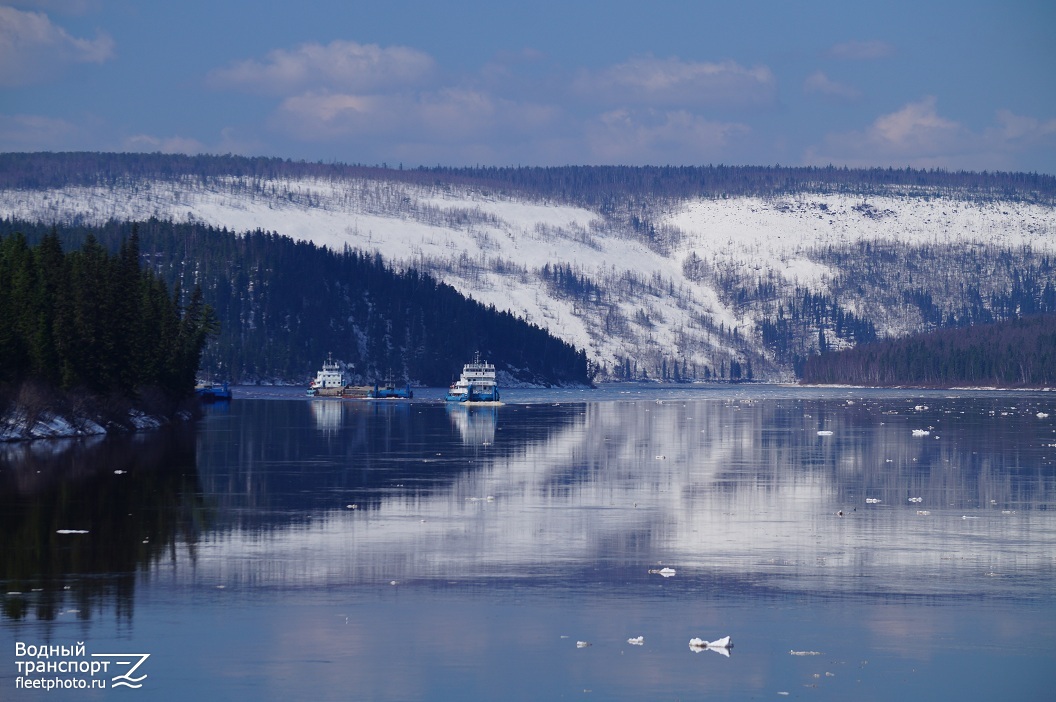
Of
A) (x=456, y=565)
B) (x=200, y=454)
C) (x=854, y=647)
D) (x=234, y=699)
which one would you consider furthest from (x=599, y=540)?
(x=200, y=454)

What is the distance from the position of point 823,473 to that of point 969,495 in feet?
37.8

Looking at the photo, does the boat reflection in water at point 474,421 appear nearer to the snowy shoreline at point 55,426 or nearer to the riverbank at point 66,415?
the snowy shoreline at point 55,426

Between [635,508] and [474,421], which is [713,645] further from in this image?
[474,421]

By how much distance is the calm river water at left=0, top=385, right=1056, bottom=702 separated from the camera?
93.9 ft

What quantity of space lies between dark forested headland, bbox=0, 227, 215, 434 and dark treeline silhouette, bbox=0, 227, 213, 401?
0.08 meters

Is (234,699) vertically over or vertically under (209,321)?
under

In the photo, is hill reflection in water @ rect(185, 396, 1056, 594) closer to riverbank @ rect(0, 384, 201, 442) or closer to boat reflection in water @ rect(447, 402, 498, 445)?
boat reflection in water @ rect(447, 402, 498, 445)

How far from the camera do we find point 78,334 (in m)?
97.6

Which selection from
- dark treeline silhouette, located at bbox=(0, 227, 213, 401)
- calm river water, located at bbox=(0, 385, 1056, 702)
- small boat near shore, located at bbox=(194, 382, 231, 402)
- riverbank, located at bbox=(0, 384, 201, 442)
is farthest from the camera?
small boat near shore, located at bbox=(194, 382, 231, 402)

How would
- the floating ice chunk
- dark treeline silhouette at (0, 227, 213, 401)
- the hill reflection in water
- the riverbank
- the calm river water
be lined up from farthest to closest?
dark treeline silhouette at (0, 227, 213, 401)
the riverbank
the hill reflection in water
the floating ice chunk
the calm river water

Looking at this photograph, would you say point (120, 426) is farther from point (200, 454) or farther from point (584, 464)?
point (584, 464)

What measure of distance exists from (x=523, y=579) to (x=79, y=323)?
6638 cm

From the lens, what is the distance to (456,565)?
4131 cm

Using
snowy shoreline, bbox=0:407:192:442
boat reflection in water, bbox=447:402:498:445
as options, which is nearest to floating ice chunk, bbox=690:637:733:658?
snowy shoreline, bbox=0:407:192:442
